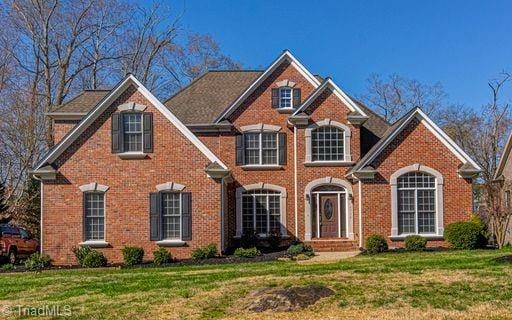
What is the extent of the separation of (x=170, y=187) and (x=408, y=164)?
9251mm

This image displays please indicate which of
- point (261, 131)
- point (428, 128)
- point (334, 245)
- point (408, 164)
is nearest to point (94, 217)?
point (261, 131)

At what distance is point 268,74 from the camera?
86.5 ft

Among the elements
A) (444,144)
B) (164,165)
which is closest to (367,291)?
(164,165)

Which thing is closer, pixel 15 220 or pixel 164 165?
pixel 164 165

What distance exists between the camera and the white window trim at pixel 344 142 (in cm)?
2530

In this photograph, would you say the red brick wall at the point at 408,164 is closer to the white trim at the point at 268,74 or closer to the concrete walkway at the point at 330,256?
the concrete walkway at the point at 330,256

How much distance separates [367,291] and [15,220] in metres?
25.7

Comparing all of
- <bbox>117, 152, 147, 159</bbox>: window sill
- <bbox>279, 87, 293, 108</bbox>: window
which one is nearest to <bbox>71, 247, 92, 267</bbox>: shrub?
<bbox>117, 152, 147, 159</bbox>: window sill

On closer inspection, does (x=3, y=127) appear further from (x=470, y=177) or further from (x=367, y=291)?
(x=367, y=291)

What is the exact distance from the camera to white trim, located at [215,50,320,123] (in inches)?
1013

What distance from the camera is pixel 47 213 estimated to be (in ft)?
70.6

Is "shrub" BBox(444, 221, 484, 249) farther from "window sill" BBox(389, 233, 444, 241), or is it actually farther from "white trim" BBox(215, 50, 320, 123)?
"white trim" BBox(215, 50, 320, 123)

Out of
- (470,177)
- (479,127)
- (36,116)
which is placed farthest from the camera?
(479,127)

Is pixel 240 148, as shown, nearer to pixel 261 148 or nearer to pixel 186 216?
pixel 261 148
